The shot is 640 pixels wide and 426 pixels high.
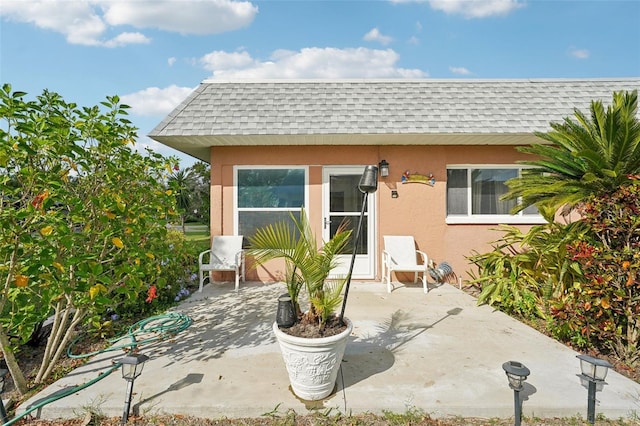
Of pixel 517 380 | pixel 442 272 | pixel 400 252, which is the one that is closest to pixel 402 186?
pixel 400 252

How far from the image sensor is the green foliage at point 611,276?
2977 mm

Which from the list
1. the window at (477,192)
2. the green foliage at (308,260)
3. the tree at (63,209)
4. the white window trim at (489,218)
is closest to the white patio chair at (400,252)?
the white window trim at (489,218)

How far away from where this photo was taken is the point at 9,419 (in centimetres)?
226

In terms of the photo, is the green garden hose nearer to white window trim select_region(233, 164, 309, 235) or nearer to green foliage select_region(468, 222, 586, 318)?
white window trim select_region(233, 164, 309, 235)

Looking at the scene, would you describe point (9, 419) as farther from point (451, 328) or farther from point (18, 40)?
point (18, 40)

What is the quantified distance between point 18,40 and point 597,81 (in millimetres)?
11434

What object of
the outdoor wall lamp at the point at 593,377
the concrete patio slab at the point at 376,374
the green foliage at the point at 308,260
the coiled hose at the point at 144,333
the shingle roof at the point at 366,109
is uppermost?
the shingle roof at the point at 366,109

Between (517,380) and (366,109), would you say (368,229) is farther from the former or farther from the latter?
(517,380)

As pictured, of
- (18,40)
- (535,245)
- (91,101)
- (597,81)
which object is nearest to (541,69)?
(597,81)

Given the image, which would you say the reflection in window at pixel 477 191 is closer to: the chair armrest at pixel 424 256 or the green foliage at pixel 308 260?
the chair armrest at pixel 424 256

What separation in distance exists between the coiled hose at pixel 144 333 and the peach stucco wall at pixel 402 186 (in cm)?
233

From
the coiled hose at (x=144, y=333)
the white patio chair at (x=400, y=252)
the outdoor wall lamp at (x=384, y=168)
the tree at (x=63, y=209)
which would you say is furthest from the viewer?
the outdoor wall lamp at (x=384, y=168)

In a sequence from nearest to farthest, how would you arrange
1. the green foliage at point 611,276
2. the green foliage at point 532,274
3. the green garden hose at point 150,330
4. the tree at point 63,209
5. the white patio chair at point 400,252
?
the tree at point 63,209 → the green foliage at point 611,276 → the green garden hose at point 150,330 → the green foliage at point 532,274 → the white patio chair at point 400,252

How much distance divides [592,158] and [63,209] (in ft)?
17.1
